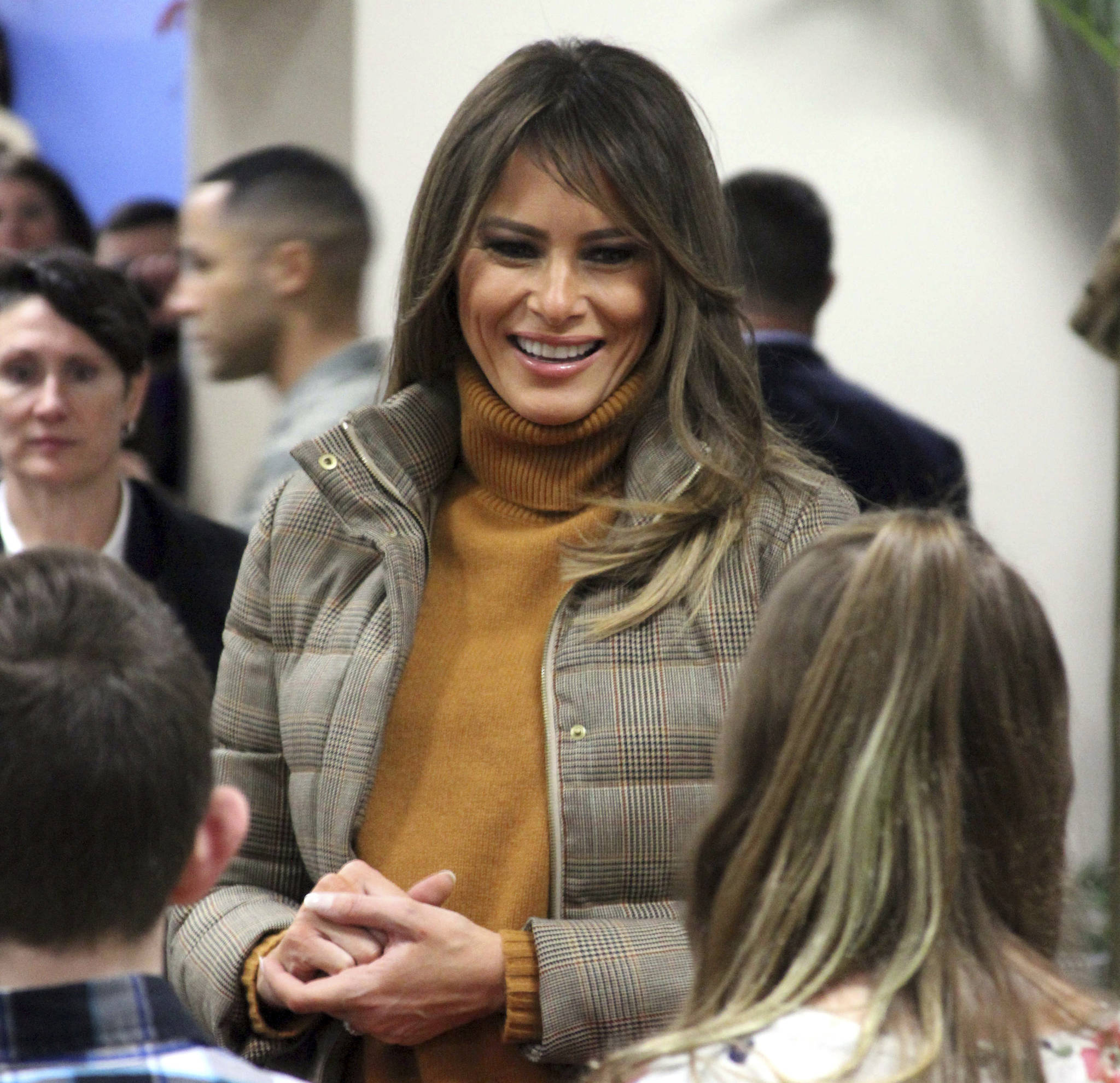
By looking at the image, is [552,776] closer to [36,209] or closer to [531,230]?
[531,230]

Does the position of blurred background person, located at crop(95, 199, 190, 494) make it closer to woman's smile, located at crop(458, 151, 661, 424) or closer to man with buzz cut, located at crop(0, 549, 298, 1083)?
woman's smile, located at crop(458, 151, 661, 424)

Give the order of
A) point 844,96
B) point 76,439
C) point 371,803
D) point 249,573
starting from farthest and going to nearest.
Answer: point 844,96
point 76,439
point 249,573
point 371,803

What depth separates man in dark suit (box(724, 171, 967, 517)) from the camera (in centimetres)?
297

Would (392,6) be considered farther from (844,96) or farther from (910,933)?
(910,933)

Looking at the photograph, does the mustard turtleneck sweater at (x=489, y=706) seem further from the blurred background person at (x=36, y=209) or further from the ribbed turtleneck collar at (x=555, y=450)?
the blurred background person at (x=36, y=209)

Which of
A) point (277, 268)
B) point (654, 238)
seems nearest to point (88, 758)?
point (654, 238)

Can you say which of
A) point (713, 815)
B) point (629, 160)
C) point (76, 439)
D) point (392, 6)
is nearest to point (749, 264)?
point (76, 439)

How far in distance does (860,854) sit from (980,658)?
0.16 meters

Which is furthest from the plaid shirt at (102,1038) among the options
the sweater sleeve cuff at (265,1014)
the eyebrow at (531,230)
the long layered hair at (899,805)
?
the eyebrow at (531,230)

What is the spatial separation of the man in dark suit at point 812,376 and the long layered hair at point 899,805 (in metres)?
1.44

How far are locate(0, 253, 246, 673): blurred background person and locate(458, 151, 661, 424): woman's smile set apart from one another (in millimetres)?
1109

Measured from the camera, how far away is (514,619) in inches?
70.4

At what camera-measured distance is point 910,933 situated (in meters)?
1.21

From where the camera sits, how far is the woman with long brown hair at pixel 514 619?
5.38 ft
